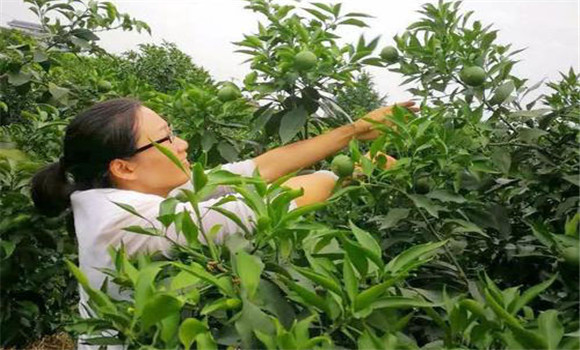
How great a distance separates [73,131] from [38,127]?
0.85 meters

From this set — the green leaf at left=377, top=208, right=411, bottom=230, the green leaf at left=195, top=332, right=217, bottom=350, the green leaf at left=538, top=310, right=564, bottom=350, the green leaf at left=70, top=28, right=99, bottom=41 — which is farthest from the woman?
the green leaf at left=70, top=28, right=99, bottom=41

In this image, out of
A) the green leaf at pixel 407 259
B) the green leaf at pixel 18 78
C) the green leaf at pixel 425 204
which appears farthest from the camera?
the green leaf at pixel 18 78

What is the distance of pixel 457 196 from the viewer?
1.34 m

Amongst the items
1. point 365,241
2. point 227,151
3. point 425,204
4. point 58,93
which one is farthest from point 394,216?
point 58,93

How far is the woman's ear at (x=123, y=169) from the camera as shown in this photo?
151 cm

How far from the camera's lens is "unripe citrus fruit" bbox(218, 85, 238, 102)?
1764 millimetres

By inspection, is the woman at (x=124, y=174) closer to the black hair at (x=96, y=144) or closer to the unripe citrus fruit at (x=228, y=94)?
the black hair at (x=96, y=144)

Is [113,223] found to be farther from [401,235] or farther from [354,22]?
[354,22]

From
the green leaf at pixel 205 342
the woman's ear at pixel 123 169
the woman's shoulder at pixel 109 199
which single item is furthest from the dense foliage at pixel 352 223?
the woman's ear at pixel 123 169

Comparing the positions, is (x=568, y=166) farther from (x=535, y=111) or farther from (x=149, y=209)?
(x=149, y=209)

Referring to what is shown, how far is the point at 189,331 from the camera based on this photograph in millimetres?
795

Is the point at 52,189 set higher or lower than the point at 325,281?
lower

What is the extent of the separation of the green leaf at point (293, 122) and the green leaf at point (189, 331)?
2.77 feet

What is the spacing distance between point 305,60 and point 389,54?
0.30 meters
